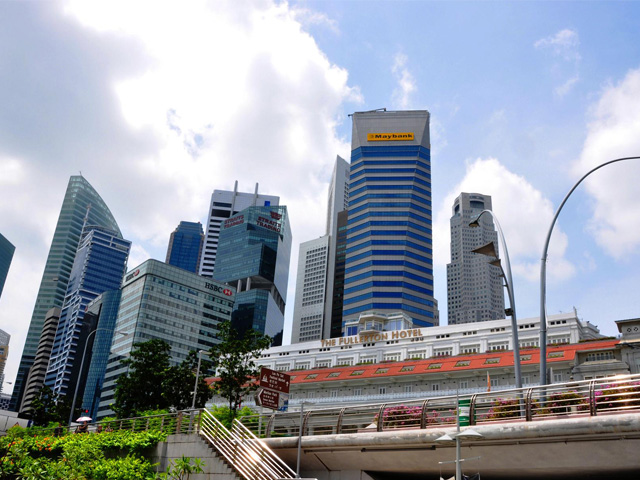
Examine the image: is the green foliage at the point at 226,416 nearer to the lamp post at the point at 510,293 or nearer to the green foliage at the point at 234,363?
the green foliage at the point at 234,363

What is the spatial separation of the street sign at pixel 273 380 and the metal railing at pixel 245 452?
2.40 meters

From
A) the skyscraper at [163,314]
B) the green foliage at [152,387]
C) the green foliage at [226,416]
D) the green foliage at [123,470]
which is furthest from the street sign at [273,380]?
the skyscraper at [163,314]

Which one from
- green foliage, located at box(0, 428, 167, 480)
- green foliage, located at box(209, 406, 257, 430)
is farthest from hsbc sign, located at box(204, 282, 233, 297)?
green foliage, located at box(0, 428, 167, 480)

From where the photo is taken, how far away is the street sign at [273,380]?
25312mm

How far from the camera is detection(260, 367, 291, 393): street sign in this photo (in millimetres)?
25312

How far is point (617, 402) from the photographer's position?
632 inches

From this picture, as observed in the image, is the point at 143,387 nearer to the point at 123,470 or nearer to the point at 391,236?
the point at 123,470

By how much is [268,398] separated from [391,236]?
6319 inches

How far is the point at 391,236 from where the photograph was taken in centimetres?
18350

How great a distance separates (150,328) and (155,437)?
138921 millimetres

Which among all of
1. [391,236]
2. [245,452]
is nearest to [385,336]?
[391,236]

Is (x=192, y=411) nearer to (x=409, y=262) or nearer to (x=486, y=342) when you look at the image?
(x=486, y=342)

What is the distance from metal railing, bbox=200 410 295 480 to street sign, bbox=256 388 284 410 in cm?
166

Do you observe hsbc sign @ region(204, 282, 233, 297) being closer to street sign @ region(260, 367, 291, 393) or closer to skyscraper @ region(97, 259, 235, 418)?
skyscraper @ region(97, 259, 235, 418)
